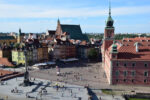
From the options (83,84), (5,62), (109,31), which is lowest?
(83,84)

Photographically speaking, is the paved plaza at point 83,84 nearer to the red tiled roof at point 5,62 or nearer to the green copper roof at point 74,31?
the red tiled roof at point 5,62

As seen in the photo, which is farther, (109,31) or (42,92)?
(109,31)

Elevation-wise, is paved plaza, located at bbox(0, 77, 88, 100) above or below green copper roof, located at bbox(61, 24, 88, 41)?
below

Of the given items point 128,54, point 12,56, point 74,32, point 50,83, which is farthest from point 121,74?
point 74,32

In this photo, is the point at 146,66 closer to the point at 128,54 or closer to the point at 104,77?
the point at 128,54

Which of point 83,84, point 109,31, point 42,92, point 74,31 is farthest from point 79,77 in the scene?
point 74,31

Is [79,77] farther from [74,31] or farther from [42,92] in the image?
[74,31]

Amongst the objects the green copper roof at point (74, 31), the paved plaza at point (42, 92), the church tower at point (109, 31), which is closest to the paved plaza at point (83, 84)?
the paved plaza at point (42, 92)

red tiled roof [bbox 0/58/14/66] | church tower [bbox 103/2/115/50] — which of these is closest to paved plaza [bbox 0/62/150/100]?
red tiled roof [bbox 0/58/14/66]

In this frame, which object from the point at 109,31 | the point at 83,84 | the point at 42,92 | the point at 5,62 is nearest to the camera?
the point at 42,92

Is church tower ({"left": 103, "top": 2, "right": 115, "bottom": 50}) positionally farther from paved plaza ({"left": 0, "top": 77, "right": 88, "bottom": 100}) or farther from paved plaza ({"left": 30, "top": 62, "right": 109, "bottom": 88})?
paved plaza ({"left": 0, "top": 77, "right": 88, "bottom": 100})

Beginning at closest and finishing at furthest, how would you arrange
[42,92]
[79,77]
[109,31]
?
[42,92] < [79,77] < [109,31]

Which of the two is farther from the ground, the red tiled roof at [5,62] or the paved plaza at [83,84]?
the red tiled roof at [5,62]

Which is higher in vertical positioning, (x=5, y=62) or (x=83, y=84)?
(x=5, y=62)
